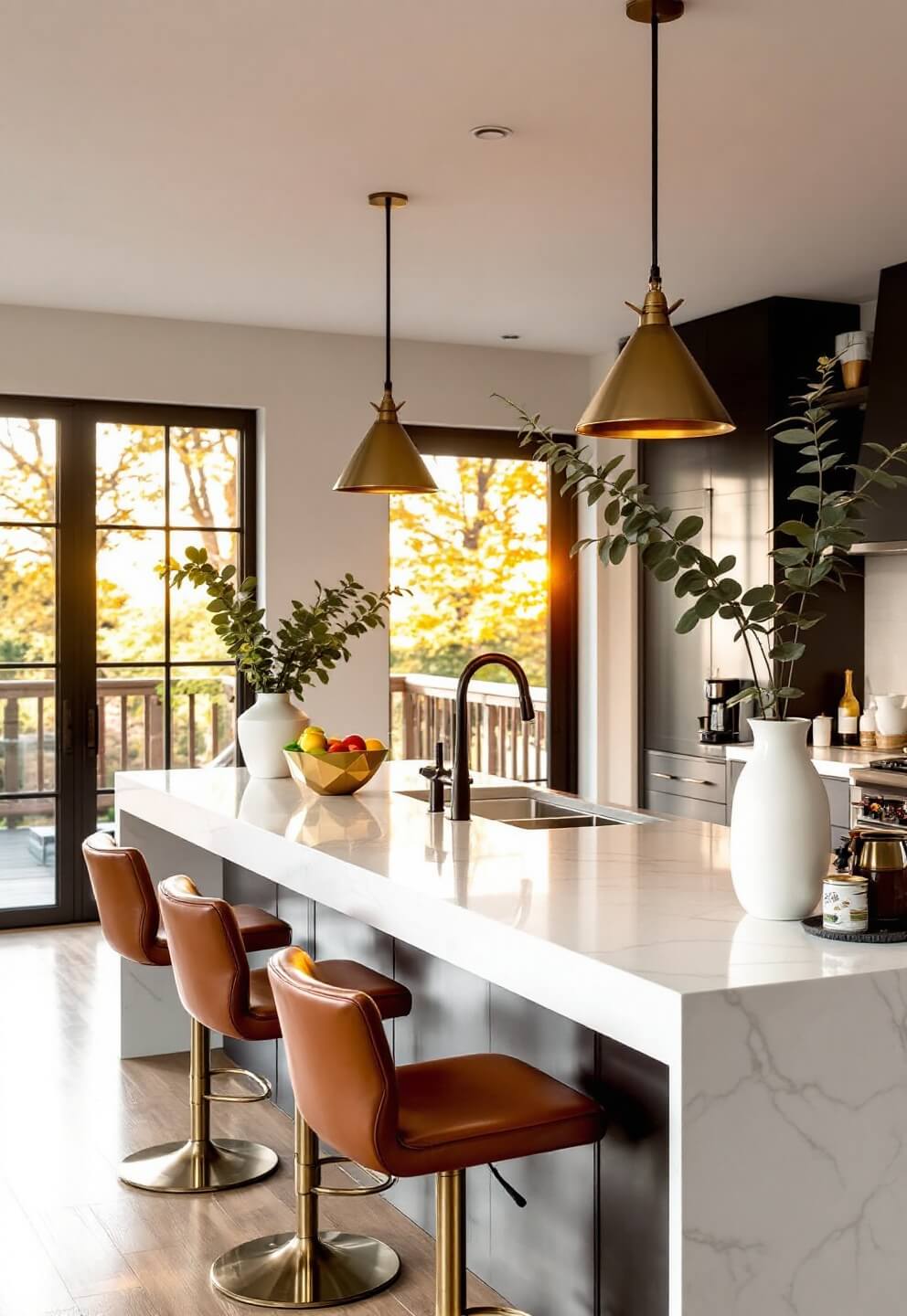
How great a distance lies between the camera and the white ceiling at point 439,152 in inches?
124

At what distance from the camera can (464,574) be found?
9055 millimetres

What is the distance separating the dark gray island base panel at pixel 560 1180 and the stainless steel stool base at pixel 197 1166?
1.28 feet

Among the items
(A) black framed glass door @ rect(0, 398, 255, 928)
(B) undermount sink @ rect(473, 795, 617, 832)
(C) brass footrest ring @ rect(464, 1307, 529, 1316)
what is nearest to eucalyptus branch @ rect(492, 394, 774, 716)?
(C) brass footrest ring @ rect(464, 1307, 529, 1316)

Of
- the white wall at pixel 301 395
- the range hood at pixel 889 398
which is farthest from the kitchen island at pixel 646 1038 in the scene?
the white wall at pixel 301 395

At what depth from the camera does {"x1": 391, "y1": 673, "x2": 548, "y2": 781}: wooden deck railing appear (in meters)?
7.41

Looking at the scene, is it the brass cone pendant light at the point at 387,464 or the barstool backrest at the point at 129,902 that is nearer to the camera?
the barstool backrest at the point at 129,902

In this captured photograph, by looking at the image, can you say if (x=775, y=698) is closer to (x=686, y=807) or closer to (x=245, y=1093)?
(x=245, y=1093)

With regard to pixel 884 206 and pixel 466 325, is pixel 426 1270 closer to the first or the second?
pixel 884 206

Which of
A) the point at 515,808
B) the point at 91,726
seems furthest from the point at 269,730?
the point at 91,726

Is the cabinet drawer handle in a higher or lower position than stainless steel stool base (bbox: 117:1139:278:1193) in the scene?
higher

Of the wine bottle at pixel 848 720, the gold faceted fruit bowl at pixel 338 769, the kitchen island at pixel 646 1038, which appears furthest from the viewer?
the wine bottle at pixel 848 720

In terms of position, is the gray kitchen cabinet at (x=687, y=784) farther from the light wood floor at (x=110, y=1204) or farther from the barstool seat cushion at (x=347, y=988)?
the barstool seat cushion at (x=347, y=988)

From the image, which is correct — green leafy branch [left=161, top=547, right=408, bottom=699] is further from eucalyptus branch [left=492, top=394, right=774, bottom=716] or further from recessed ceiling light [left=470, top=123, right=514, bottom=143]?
eucalyptus branch [left=492, top=394, right=774, bottom=716]

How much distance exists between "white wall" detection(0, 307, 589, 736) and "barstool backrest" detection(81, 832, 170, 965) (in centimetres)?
296
